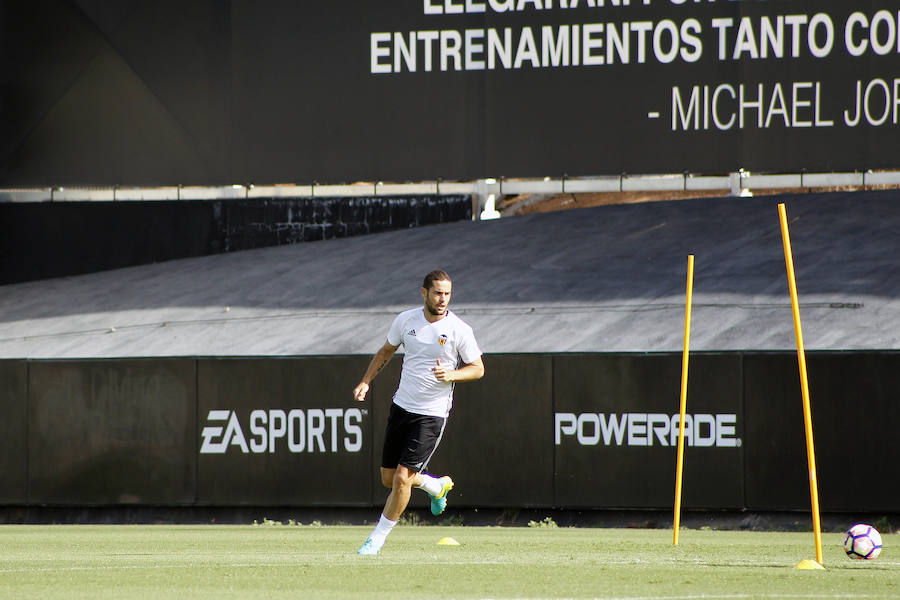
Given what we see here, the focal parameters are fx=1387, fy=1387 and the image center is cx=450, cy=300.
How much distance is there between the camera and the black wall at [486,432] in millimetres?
15078

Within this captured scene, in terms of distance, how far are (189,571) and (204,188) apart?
50.1ft

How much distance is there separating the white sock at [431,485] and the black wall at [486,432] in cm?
573

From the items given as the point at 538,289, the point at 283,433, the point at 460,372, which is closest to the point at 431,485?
the point at 460,372

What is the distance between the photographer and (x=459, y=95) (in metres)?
22.1

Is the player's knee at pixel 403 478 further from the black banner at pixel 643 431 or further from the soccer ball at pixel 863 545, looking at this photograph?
the black banner at pixel 643 431

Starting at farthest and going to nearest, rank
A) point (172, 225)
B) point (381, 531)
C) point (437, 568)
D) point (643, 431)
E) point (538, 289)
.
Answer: point (172, 225) < point (538, 289) < point (643, 431) < point (381, 531) < point (437, 568)

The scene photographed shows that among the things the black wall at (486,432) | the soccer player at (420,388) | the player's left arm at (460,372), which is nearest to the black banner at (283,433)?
the black wall at (486,432)

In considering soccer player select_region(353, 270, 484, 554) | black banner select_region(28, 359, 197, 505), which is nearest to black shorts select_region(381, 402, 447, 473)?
soccer player select_region(353, 270, 484, 554)

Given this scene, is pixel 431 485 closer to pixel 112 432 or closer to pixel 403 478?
pixel 403 478

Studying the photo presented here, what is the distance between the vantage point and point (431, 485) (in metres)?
10.4

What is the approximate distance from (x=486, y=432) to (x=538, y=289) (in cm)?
355

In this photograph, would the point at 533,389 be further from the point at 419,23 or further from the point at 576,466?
the point at 419,23

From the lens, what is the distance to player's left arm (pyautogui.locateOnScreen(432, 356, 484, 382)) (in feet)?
32.2

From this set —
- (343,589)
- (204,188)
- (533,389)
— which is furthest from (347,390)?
(343,589)
